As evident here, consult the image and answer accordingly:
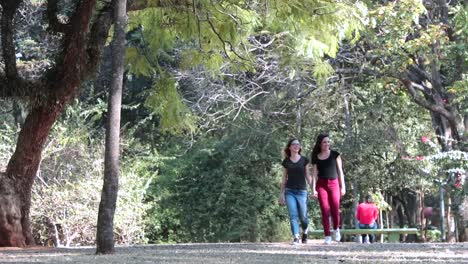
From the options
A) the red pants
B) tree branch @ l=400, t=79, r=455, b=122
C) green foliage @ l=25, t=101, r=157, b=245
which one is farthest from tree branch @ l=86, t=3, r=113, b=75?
tree branch @ l=400, t=79, r=455, b=122

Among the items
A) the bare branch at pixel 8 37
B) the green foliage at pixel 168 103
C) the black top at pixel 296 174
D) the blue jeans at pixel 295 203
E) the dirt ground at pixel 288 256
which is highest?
the bare branch at pixel 8 37

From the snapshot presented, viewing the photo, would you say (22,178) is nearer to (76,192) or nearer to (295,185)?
(295,185)

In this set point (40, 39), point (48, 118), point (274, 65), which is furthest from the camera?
point (40, 39)

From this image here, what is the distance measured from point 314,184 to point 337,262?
371 centimetres

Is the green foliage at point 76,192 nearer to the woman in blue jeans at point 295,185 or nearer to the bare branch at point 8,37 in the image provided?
the bare branch at point 8,37

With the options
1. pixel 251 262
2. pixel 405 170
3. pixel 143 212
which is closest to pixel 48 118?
pixel 251 262

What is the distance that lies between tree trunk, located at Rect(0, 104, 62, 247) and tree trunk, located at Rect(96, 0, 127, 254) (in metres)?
3.70

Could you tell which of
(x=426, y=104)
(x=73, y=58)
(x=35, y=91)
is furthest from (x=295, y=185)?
(x=426, y=104)

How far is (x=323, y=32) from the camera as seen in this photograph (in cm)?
1262

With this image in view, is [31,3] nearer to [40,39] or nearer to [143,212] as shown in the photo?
[40,39]

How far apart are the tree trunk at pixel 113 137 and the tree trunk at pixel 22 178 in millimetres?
3699

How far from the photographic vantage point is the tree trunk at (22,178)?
43.8 feet

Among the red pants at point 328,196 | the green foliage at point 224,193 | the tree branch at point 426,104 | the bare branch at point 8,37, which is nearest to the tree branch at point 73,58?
the bare branch at point 8,37

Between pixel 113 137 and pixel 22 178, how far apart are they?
15.7ft
